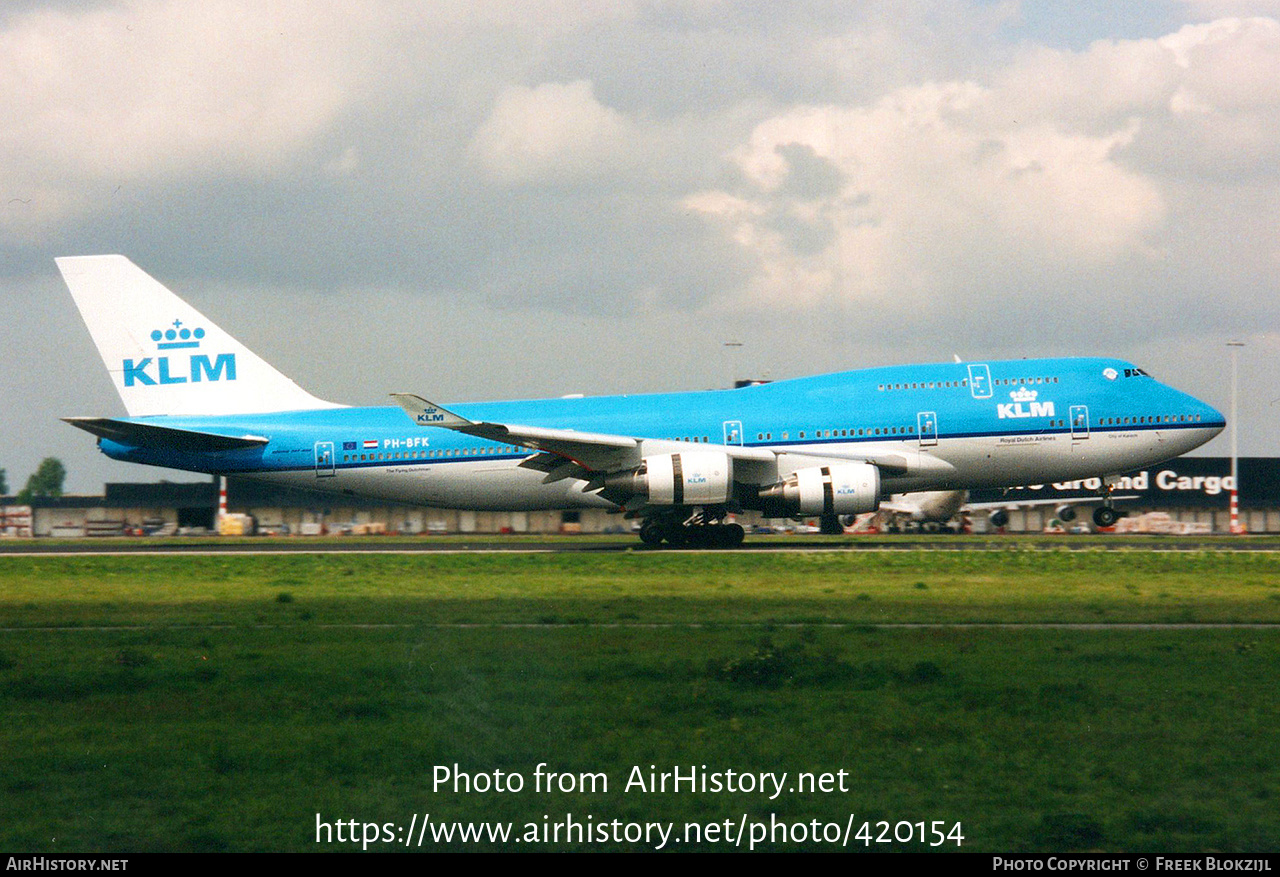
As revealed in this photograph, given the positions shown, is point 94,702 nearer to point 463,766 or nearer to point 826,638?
point 463,766

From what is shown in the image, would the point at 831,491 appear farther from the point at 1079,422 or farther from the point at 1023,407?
the point at 1079,422

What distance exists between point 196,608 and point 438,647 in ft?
22.0

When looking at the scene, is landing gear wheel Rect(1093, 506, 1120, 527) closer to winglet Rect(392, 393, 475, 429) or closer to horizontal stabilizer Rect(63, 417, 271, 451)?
winglet Rect(392, 393, 475, 429)

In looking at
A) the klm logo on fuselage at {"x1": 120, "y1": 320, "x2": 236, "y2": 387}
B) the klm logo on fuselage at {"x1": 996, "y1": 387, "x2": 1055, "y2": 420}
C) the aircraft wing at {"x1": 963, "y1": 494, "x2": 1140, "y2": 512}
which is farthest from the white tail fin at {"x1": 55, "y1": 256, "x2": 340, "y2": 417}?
the aircraft wing at {"x1": 963, "y1": 494, "x2": 1140, "y2": 512}

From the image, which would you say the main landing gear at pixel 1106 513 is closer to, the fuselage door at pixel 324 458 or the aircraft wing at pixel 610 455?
the aircraft wing at pixel 610 455

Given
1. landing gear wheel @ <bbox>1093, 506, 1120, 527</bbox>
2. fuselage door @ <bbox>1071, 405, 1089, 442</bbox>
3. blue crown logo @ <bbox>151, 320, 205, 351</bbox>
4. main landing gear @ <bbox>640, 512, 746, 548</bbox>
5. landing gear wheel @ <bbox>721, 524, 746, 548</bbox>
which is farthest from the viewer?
landing gear wheel @ <bbox>1093, 506, 1120, 527</bbox>

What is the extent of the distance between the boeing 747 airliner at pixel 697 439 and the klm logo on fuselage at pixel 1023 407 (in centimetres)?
4

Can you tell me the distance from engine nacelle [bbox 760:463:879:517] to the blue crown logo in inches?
687

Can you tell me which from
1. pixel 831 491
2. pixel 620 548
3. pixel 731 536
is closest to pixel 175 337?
pixel 620 548

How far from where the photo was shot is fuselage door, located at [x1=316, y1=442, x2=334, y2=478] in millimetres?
34969

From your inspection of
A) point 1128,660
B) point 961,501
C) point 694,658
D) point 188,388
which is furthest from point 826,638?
point 961,501

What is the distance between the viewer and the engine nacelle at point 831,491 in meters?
31.5

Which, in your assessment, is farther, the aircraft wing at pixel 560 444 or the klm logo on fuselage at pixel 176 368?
the klm logo on fuselage at pixel 176 368

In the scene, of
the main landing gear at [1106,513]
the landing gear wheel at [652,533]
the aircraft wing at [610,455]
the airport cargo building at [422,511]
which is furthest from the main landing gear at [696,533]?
the airport cargo building at [422,511]
